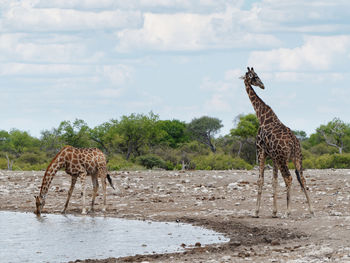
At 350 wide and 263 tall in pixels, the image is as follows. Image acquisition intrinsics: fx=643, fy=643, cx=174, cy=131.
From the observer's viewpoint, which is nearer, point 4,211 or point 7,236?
point 7,236

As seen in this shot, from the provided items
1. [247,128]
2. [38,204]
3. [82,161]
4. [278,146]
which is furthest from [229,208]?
[247,128]

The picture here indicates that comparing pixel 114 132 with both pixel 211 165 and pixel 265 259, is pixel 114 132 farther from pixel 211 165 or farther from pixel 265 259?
pixel 265 259

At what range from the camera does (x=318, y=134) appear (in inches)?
2363

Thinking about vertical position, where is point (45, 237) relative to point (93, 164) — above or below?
below

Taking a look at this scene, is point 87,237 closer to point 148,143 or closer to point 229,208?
point 229,208

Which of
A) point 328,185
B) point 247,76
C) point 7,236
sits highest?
point 247,76

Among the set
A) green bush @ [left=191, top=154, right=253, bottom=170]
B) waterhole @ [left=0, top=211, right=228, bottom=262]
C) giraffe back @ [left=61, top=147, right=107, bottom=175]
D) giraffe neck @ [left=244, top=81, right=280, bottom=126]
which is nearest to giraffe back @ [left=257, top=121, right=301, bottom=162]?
giraffe neck @ [left=244, top=81, right=280, bottom=126]

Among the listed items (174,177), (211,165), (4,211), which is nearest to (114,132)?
(211,165)

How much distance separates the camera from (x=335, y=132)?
176 feet

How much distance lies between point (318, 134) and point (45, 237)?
160 feet

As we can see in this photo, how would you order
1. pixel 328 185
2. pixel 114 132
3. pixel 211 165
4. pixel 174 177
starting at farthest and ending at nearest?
1. pixel 114 132
2. pixel 211 165
3. pixel 174 177
4. pixel 328 185

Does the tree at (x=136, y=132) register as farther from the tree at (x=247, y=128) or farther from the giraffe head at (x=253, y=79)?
the giraffe head at (x=253, y=79)

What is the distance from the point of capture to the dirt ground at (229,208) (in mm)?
11227

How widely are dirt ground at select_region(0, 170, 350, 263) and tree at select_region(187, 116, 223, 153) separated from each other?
40.2 metres
